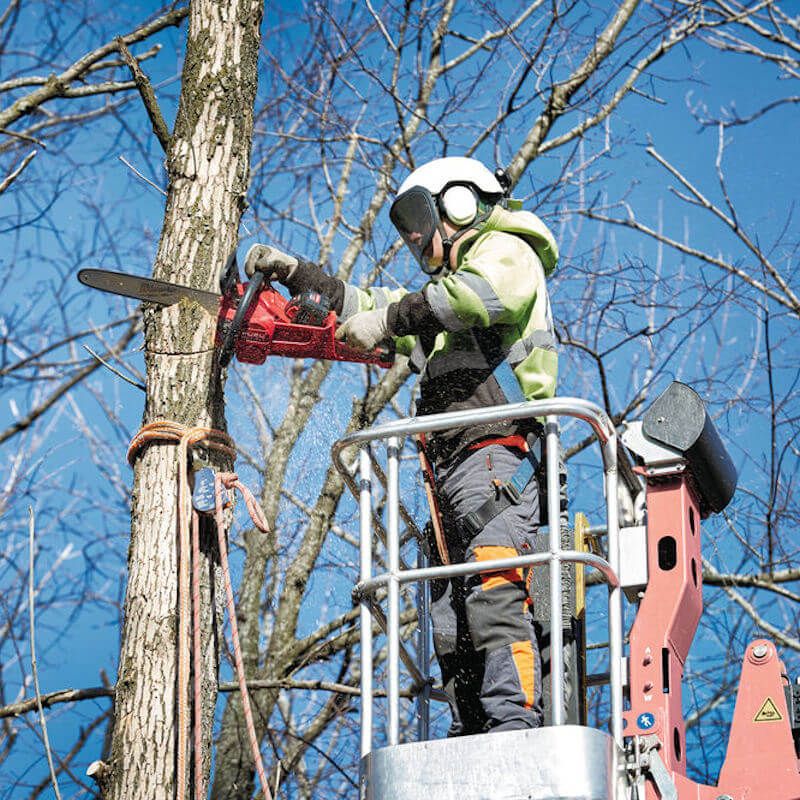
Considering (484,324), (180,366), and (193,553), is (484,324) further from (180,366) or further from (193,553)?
(193,553)

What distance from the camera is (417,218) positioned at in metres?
4.88

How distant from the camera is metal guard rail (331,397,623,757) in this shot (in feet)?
12.0

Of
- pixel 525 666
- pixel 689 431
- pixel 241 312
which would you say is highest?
pixel 241 312

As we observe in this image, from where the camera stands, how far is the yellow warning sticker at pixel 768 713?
4141mm

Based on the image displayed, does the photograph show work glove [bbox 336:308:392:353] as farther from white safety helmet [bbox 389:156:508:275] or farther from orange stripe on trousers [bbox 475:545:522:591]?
orange stripe on trousers [bbox 475:545:522:591]

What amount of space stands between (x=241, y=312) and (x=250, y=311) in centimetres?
8

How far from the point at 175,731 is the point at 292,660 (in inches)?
142

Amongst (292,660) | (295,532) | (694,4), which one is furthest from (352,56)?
(292,660)

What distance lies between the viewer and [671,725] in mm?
3996

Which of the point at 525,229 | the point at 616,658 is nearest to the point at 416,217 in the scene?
the point at 525,229

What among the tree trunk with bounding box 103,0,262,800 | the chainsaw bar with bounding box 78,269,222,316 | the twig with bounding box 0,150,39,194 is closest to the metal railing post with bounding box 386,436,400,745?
the tree trunk with bounding box 103,0,262,800

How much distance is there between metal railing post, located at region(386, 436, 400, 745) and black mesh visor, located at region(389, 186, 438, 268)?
3.87ft

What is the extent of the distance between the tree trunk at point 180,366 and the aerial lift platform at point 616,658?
81 centimetres

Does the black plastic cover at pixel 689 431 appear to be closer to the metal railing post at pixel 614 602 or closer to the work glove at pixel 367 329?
the metal railing post at pixel 614 602
